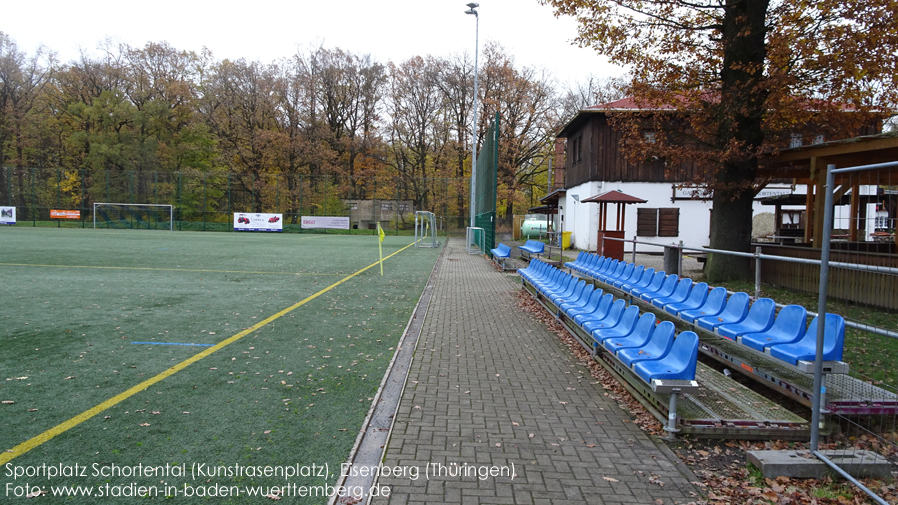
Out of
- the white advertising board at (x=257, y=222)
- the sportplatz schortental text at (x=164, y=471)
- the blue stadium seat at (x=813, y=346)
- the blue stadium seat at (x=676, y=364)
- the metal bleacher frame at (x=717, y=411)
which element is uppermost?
the white advertising board at (x=257, y=222)

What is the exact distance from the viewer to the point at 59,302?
8.73 meters

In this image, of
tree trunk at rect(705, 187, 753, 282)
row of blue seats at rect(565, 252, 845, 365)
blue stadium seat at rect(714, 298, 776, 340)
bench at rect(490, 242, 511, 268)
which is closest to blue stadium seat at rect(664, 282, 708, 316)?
row of blue seats at rect(565, 252, 845, 365)

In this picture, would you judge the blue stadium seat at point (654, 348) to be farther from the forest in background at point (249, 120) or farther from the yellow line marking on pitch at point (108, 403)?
the forest in background at point (249, 120)

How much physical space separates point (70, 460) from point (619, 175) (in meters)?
23.5

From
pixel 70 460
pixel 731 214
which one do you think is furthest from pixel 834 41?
pixel 70 460

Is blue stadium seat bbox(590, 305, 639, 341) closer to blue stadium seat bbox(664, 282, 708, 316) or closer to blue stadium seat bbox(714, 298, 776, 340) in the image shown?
blue stadium seat bbox(714, 298, 776, 340)

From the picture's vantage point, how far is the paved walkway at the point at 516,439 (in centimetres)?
294

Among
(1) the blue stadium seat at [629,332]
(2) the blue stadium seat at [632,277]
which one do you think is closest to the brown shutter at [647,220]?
(2) the blue stadium seat at [632,277]

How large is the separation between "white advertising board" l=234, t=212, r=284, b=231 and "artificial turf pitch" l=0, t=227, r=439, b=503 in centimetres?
3358

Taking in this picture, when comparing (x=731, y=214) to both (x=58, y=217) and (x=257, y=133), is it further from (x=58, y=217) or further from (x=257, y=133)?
(x=58, y=217)

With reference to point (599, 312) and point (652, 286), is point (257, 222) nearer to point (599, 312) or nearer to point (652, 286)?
point (652, 286)

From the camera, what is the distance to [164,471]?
3.06 metres

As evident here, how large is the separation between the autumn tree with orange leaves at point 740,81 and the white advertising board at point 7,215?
5084 cm

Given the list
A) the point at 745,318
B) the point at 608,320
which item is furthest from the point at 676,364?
the point at 608,320
